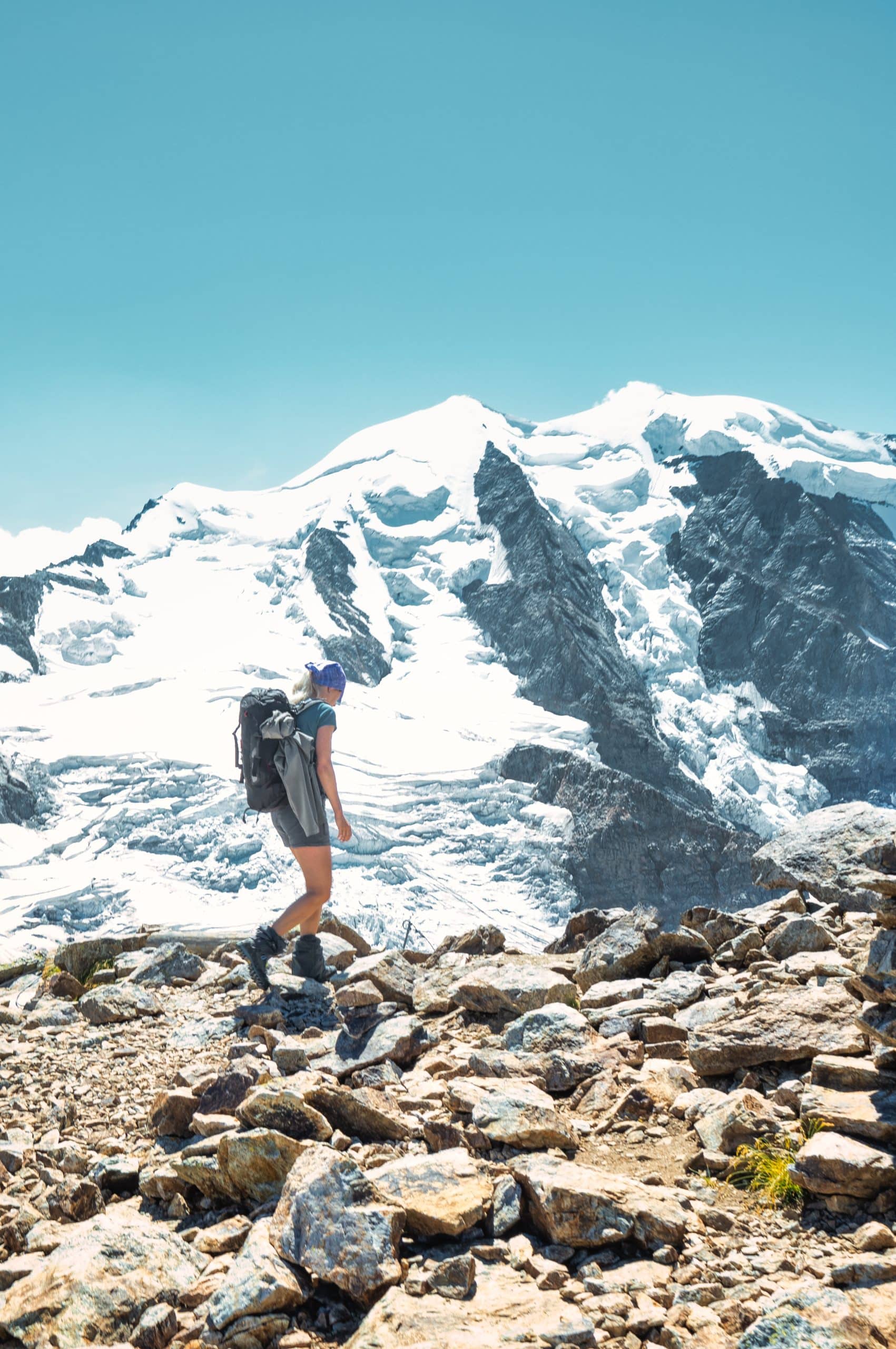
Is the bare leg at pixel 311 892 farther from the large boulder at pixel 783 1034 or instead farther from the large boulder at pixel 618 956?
the large boulder at pixel 783 1034

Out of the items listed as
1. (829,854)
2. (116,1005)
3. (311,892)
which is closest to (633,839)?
(829,854)

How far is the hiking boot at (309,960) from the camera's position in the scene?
8.20m

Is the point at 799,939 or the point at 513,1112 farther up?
the point at 513,1112

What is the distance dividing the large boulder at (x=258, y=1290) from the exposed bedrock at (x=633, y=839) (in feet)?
532

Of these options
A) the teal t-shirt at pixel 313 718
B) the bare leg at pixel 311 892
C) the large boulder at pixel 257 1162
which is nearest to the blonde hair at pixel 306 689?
the teal t-shirt at pixel 313 718

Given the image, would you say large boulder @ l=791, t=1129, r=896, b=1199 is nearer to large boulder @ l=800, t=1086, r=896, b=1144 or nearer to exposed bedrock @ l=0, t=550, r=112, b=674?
large boulder @ l=800, t=1086, r=896, b=1144

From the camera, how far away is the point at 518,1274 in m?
3.51

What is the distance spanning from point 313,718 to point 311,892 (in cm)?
151

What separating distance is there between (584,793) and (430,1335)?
171 meters

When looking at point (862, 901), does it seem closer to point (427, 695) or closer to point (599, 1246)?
point (599, 1246)

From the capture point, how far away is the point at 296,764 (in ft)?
26.6

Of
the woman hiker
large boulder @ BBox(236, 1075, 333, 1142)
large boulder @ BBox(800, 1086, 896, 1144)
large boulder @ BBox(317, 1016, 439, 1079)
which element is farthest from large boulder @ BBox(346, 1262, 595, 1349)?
the woman hiker

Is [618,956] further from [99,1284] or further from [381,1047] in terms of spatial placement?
[99,1284]

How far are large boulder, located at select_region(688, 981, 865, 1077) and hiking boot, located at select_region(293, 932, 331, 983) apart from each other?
3.70 metres
